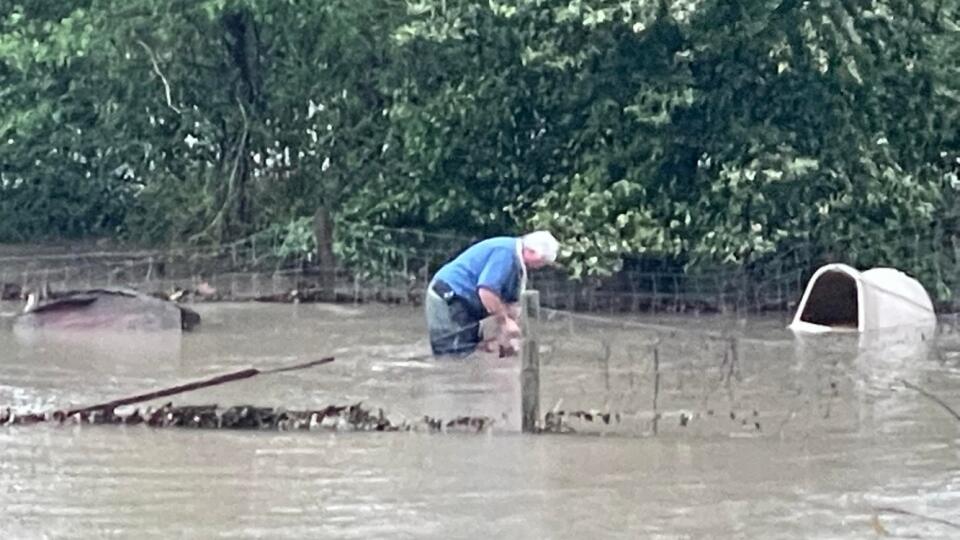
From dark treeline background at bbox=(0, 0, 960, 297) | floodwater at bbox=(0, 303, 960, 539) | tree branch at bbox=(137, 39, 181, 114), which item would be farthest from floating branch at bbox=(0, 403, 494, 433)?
tree branch at bbox=(137, 39, 181, 114)

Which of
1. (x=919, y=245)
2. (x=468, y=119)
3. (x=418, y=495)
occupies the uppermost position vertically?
(x=468, y=119)

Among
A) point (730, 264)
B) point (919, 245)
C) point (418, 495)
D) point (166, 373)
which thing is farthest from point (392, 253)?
point (418, 495)

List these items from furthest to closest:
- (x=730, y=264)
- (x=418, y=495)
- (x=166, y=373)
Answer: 1. (x=730, y=264)
2. (x=166, y=373)
3. (x=418, y=495)

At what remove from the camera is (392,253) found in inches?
894

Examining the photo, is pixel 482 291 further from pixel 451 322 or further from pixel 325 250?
pixel 325 250

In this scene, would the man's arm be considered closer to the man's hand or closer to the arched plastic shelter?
the man's hand

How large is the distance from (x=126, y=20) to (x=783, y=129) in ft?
25.8

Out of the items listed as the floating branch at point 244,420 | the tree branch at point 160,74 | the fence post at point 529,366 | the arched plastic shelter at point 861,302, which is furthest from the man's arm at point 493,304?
the tree branch at point 160,74

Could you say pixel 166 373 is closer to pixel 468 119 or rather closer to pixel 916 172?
pixel 468 119

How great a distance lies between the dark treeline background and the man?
5.33m

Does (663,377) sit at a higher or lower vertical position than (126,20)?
lower

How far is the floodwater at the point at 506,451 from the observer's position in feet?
29.9

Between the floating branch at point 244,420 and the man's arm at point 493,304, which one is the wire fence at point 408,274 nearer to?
the man's arm at point 493,304

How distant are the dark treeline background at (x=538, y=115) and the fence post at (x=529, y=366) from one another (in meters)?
8.92
